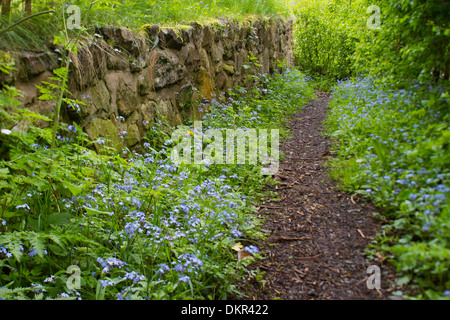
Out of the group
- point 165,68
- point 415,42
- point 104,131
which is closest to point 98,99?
point 104,131

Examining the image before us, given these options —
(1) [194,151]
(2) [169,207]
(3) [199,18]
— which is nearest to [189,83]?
(3) [199,18]

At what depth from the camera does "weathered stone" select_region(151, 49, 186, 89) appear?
4.46 m

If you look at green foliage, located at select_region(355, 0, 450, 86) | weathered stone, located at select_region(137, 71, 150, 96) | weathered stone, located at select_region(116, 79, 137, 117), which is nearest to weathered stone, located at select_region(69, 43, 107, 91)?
weathered stone, located at select_region(116, 79, 137, 117)

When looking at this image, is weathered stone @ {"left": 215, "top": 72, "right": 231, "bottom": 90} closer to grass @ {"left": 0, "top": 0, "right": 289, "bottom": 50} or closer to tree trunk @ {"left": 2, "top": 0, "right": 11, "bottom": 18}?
grass @ {"left": 0, "top": 0, "right": 289, "bottom": 50}

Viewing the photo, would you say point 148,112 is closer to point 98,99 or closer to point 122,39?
point 98,99

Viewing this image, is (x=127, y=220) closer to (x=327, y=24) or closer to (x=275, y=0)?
(x=275, y=0)

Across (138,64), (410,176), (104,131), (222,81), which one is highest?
(222,81)

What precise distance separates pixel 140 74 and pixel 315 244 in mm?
2990

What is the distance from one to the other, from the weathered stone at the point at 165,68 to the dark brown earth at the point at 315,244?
211 centimetres

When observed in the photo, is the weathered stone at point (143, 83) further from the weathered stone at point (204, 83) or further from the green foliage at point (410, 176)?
the green foliage at point (410, 176)

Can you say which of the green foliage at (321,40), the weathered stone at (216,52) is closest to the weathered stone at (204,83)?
the weathered stone at (216,52)

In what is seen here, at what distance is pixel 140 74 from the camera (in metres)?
4.25

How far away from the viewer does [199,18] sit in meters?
5.59

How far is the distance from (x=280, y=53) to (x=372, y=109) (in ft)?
20.8
